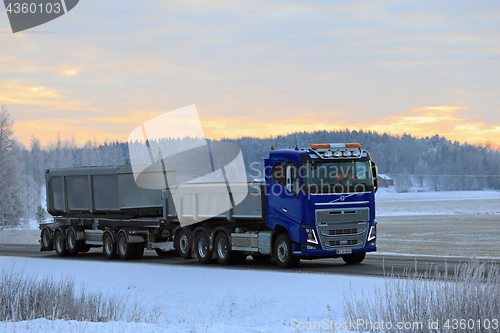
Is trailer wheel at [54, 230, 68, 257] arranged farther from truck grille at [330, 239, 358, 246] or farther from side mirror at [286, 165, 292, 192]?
truck grille at [330, 239, 358, 246]

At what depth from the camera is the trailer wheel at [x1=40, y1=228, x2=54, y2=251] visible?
2798 cm

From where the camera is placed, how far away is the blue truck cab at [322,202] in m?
18.0

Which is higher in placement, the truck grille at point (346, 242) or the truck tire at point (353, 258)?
the truck grille at point (346, 242)

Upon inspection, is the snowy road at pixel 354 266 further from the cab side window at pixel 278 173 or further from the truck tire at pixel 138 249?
the cab side window at pixel 278 173

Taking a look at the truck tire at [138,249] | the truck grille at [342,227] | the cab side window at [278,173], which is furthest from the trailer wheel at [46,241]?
the truck grille at [342,227]

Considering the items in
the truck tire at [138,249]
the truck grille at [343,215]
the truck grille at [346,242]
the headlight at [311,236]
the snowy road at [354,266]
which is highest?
the truck grille at [343,215]

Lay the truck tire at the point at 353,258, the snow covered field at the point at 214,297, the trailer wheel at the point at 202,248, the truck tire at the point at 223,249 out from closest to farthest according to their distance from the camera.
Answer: the snow covered field at the point at 214,297, the truck tire at the point at 353,258, the truck tire at the point at 223,249, the trailer wheel at the point at 202,248

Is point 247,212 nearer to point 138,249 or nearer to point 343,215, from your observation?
point 343,215

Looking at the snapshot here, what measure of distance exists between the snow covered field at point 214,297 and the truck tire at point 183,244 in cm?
243

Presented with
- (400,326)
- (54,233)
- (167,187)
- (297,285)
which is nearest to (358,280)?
(297,285)

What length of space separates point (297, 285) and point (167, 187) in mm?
9762

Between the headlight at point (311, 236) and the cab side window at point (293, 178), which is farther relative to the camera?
the cab side window at point (293, 178)

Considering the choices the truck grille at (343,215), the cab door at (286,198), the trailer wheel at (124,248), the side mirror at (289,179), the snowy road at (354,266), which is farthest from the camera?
the trailer wheel at (124,248)

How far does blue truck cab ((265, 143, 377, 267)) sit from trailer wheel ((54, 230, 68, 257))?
39.9ft
